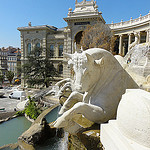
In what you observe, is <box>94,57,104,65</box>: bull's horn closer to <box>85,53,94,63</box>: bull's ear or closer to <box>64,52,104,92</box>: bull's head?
<box>64,52,104,92</box>: bull's head

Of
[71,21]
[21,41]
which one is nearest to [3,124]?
[71,21]

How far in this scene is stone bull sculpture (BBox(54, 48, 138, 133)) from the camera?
275cm

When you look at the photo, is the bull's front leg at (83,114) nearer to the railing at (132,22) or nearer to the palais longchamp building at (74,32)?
the palais longchamp building at (74,32)

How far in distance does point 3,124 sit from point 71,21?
20.7 m

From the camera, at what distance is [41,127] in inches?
227

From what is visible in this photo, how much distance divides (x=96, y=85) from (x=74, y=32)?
76.8ft

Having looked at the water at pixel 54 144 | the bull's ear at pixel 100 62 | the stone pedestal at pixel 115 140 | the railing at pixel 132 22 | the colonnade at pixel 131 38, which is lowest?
→ the water at pixel 54 144

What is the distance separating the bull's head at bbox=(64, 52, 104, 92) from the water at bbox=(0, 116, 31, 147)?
7150 mm

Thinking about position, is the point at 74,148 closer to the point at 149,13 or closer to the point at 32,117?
the point at 32,117

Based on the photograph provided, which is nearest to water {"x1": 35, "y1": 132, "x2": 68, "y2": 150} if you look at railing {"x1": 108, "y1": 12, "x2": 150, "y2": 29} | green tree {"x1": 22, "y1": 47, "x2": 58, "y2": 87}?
green tree {"x1": 22, "y1": 47, "x2": 58, "y2": 87}

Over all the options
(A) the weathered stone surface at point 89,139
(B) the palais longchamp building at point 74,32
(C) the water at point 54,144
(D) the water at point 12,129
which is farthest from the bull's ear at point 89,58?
(B) the palais longchamp building at point 74,32

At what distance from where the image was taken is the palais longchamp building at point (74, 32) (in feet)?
76.4

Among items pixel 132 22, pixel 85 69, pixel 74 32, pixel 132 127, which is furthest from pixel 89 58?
pixel 132 22

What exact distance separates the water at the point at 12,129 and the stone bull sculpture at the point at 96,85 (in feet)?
22.4
